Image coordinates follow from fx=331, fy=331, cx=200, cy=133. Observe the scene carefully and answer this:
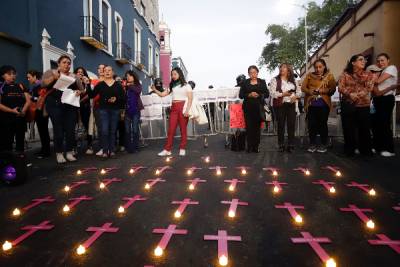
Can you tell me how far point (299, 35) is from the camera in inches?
1692

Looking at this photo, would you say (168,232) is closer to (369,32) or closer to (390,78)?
(390,78)

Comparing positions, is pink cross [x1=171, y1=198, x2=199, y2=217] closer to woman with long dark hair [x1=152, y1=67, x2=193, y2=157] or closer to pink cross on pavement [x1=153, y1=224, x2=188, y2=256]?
pink cross on pavement [x1=153, y1=224, x2=188, y2=256]

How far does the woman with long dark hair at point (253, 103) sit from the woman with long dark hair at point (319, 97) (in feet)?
2.99

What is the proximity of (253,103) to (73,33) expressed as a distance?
36.3 feet

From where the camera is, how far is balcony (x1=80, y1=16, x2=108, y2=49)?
1584 centimetres

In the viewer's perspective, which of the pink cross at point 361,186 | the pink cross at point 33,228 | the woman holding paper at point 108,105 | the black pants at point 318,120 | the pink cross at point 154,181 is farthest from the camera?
the black pants at point 318,120

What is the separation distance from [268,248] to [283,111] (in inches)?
199

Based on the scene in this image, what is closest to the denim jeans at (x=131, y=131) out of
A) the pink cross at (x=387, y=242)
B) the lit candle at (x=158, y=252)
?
the lit candle at (x=158, y=252)

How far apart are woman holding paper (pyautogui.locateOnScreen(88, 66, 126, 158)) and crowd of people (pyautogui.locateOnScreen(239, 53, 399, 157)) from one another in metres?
2.65

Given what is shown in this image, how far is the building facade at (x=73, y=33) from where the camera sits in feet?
35.4

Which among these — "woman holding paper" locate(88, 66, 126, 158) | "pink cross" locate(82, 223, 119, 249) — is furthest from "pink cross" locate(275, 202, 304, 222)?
"woman holding paper" locate(88, 66, 126, 158)

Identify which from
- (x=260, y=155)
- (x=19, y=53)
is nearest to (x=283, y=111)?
(x=260, y=155)

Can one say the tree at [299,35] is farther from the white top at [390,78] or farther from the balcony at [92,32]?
the white top at [390,78]

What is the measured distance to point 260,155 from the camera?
6.85 m
